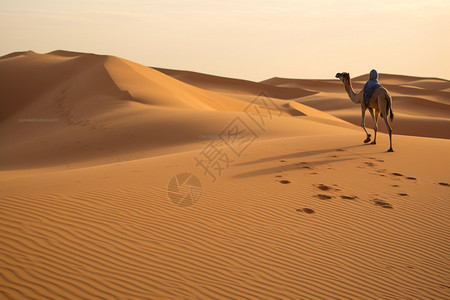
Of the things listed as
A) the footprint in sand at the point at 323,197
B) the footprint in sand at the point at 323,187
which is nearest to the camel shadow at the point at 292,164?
the footprint in sand at the point at 323,187

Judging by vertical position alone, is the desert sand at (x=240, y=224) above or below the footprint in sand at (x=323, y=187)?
below

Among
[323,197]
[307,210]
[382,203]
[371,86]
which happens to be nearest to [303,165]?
[323,197]

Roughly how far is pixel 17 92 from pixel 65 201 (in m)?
27.8

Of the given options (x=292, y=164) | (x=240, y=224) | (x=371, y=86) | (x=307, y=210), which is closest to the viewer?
(x=240, y=224)

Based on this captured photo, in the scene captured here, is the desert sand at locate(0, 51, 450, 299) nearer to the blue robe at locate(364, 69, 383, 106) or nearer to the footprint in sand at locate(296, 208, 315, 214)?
the footprint in sand at locate(296, 208, 315, 214)

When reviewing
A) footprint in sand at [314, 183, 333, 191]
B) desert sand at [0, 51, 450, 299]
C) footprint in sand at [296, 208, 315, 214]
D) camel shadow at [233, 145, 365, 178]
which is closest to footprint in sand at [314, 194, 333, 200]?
desert sand at [0, 51, 450, 299]

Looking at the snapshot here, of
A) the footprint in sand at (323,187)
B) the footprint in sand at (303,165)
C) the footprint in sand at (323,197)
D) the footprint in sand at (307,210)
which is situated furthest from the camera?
the footprint in sand at (303,165)

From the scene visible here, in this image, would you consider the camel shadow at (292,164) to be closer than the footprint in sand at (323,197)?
No

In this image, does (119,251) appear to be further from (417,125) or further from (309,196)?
(417,125)

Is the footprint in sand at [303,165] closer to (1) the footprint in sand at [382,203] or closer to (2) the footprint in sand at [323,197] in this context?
(2) the footprint in sand at [323,197]

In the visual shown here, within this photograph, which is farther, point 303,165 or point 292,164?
point 292,164

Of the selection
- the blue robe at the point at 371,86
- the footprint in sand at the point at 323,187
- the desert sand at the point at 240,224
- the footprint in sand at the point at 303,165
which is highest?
the blue robe at the point at 371,86

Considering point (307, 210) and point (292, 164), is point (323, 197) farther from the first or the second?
point (292, 164)

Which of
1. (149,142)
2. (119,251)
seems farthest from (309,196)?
(149,142)
